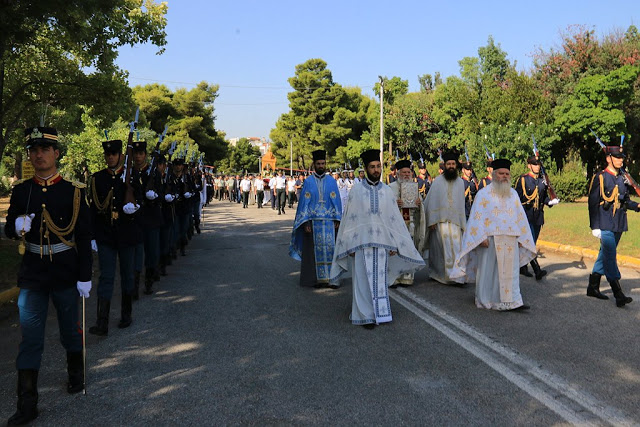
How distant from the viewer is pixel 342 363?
4.98 metres

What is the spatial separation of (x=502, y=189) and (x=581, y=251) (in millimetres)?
5240

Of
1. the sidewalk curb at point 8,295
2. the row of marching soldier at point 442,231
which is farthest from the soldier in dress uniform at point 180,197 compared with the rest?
the sidewalk curb at point 8,295

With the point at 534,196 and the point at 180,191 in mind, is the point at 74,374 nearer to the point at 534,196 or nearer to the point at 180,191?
the point at 180,191

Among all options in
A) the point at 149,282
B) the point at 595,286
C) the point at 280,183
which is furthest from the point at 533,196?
the point at 280,183

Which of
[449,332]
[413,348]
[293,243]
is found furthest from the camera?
[293,243]

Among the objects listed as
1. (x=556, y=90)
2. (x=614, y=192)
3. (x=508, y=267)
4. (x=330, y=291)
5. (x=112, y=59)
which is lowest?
(x=330, y=291)

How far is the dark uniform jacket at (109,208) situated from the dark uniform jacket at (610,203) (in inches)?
226

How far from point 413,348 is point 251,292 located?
3.29 metres

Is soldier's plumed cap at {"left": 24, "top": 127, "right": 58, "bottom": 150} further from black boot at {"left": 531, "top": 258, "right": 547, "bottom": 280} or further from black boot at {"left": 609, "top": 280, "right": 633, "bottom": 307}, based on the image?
black boot at {"left": 531, "top": 258, "right": 547, "bottom": 280}

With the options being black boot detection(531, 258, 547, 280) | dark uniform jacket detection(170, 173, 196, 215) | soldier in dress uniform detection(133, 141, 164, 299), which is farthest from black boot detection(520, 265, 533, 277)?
dark uniform jacket detection(170, 173, 196, 215)

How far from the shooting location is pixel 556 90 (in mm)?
32000

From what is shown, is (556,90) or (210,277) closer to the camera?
(210,277)

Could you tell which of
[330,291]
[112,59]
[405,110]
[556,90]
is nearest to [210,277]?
[330,291]

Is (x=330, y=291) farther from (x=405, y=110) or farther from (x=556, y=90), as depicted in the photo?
(x=405, y=110)
